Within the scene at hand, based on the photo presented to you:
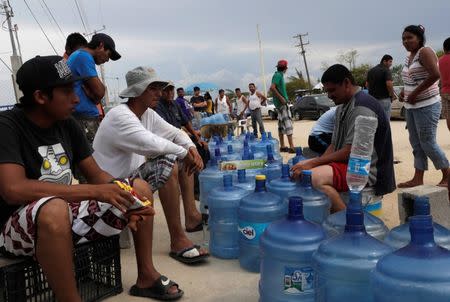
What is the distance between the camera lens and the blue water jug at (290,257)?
2213 millimetres

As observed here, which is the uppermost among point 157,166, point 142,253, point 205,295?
point 157,166

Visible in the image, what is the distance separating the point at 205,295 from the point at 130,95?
1.60 metres

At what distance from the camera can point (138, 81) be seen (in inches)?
132

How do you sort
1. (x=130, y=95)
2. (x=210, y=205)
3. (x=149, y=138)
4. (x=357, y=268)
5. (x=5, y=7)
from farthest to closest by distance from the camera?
1. (x=5, y=7)
2. (x=210, y=205)
3. (x=130, y=95)
4. (x=149, y=138)
5. (x=357, y=268)

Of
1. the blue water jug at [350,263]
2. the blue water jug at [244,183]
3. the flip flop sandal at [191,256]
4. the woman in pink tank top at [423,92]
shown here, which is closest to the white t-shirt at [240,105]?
the woman in pink tank top at [423,92]

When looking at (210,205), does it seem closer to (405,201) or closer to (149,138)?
(149,138)

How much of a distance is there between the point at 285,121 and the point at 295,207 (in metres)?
6.78

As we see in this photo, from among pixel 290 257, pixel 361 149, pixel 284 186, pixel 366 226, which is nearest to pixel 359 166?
pixel 361 149


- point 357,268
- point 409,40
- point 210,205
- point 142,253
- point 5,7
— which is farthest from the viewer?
point 5,7

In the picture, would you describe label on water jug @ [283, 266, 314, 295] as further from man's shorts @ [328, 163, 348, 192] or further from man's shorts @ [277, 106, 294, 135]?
man's shorts @ [277, 106, 294, 135]

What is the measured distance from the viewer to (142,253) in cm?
281

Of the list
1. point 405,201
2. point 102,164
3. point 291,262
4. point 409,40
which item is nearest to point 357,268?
point 291,262

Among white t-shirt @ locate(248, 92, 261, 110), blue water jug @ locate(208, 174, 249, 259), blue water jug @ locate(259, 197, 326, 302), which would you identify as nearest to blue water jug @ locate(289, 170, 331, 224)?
blue water jug @ locate(208, 174, 249, 259)

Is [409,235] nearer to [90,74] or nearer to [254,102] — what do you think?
[90,74]
